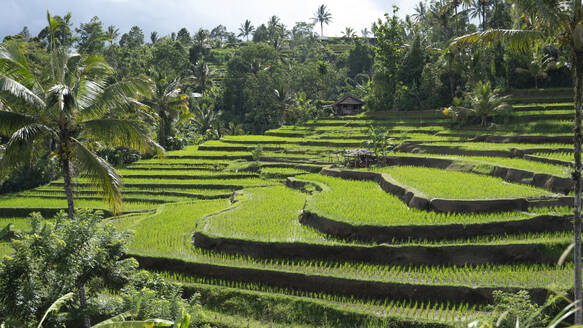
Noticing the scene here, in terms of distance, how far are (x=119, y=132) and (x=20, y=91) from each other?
191cm

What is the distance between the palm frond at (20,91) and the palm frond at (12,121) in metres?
0.47

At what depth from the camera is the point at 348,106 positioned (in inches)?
1596

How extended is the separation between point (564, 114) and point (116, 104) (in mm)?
23234

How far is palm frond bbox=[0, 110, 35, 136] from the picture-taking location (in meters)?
8.88

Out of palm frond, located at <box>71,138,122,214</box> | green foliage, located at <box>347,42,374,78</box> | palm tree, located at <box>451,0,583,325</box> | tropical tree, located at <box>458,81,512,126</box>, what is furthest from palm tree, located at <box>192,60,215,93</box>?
palm tree, located at <box>451,0,583,325</box>

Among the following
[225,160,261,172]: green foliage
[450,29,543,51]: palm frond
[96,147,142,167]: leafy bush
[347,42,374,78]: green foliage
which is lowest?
[225,160,261,172]: green foliage

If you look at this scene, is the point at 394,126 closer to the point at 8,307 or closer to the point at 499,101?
the point at 499,101

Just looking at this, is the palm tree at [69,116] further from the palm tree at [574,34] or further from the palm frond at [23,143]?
the palm tree at [574,34]

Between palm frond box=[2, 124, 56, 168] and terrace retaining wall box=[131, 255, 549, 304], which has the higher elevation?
palm frond box=[2, 124, 56, 168]

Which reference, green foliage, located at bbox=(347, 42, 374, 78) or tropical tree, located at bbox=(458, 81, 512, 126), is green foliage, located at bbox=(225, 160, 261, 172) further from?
green foliage, located at bbox=(347, 42, 374, 78)

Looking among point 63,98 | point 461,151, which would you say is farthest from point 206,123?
point 63,98

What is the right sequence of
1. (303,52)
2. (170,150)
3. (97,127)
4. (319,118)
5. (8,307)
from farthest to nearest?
(303,52) → (319,118) → (170,150) → (97,127) → (8,307)

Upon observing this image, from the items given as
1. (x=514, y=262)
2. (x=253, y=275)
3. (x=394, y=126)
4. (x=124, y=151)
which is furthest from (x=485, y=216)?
(x=124, y=151)

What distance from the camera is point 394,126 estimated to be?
31.2 metres
